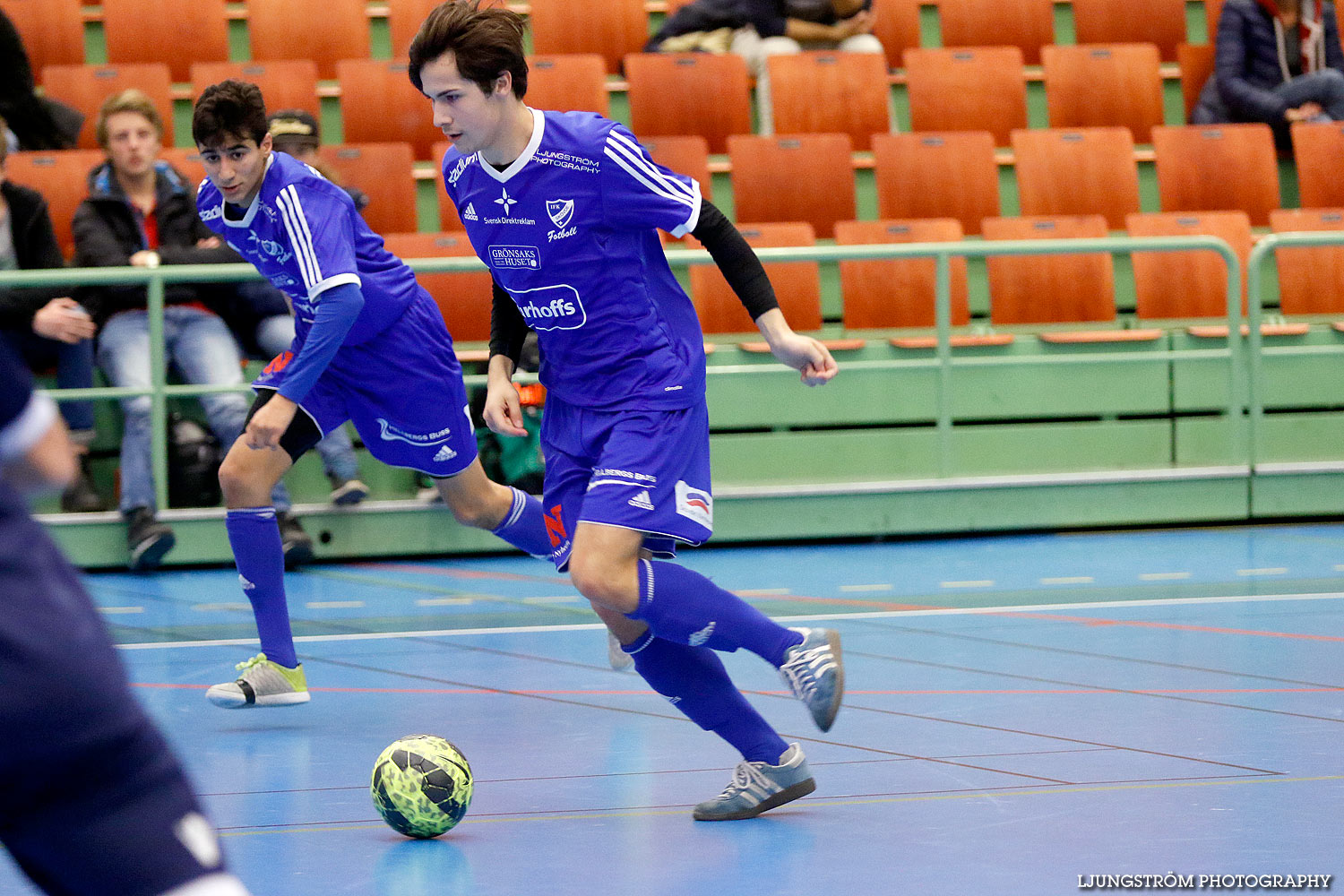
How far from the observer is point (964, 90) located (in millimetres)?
9242

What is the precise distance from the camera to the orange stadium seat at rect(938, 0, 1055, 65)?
32.7 feet

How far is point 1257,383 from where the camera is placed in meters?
7.80

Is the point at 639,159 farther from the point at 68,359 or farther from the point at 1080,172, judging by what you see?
the point at 1080,172

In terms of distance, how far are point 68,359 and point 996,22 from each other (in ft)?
19.8

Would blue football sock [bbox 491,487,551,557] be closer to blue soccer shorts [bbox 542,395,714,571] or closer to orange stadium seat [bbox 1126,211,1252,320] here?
blue soccer shorts [bbox 542,395,714,571]

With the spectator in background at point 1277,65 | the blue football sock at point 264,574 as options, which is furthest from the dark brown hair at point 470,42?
the spectator in background at point 1277,65

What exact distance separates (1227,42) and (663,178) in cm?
668

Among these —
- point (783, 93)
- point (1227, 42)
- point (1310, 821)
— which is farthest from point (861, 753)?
point (1227, 42)

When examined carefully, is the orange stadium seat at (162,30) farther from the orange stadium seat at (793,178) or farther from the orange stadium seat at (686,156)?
the orange stadium seat at (793,178)

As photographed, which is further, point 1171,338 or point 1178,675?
point 1171,338

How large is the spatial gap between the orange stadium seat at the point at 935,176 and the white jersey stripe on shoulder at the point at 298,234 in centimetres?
475

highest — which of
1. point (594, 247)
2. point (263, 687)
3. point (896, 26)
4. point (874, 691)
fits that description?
point (896, 26)

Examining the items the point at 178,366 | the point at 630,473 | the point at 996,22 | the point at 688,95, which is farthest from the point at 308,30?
the point at 630,473

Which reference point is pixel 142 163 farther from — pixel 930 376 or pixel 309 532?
pixel 930 376
